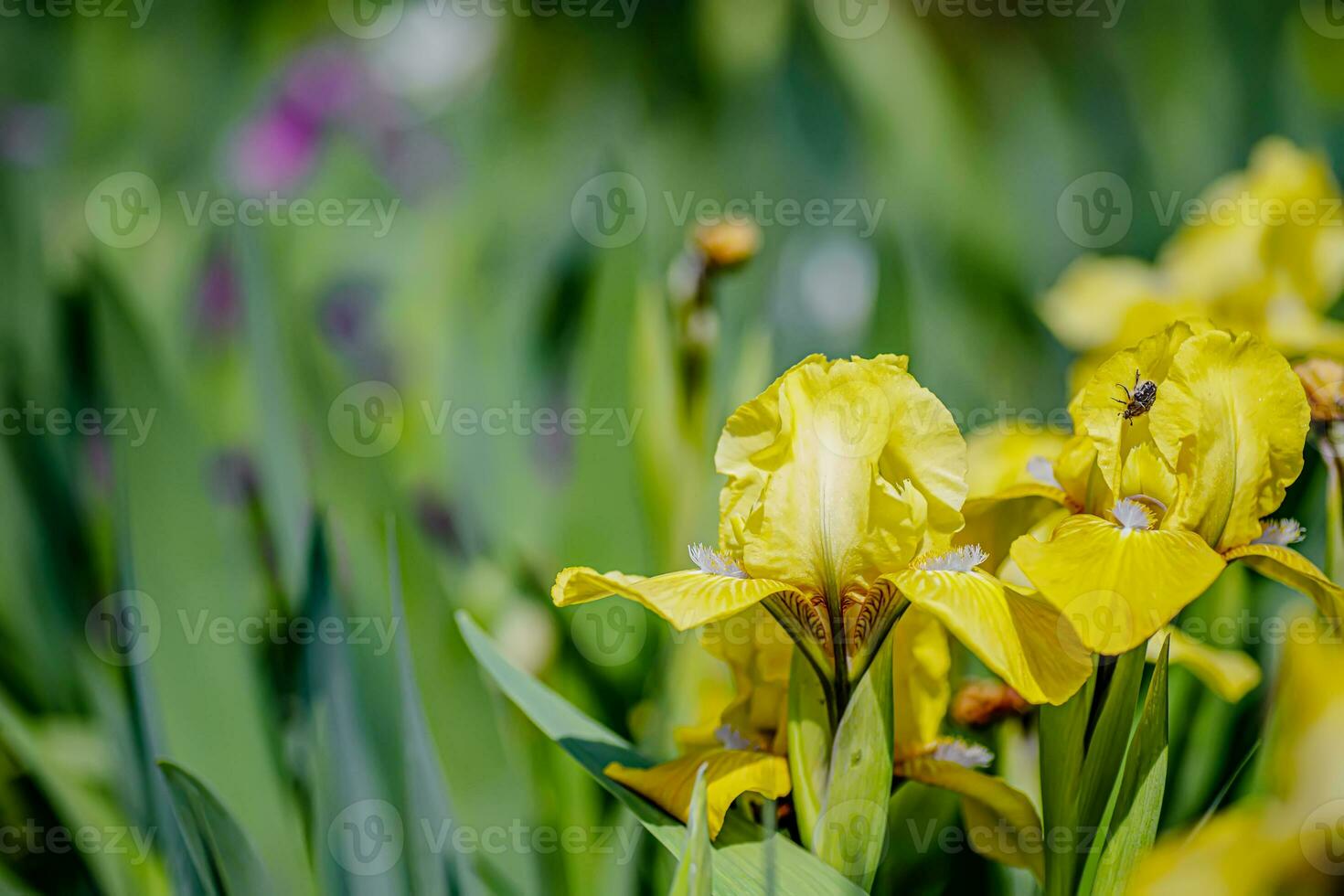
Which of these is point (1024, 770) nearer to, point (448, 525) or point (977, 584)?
point (977, 584)

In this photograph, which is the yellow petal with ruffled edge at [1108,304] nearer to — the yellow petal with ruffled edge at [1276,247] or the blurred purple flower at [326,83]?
the yellow petal with ruffled edge at [1276,247]

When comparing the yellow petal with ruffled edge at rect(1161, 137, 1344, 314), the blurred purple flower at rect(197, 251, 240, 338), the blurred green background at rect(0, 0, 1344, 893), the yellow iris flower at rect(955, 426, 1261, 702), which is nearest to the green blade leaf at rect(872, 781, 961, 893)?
the blurred green background at rect(0, 0, 1344, 893)

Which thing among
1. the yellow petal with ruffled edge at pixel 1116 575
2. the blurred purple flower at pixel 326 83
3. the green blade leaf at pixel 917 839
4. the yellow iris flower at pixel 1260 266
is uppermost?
the blurred purple flower at pixel 326 83

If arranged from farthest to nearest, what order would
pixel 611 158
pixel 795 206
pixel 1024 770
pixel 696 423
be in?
pixel 795 206 → pixel 611 158 → pixel 696 423 → pixel 1024 770

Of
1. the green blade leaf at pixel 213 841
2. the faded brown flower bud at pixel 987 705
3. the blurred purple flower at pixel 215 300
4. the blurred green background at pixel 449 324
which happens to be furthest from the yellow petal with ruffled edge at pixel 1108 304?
the blurred purple flower at pixel 215 300

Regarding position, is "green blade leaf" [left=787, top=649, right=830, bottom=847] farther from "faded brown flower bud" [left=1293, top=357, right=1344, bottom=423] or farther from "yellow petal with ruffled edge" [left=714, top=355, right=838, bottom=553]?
"faded brown flower bud" [left=1293, top=357, right=1344, bottom=423]

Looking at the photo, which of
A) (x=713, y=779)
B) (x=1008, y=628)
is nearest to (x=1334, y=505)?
(x=1008, y=628)

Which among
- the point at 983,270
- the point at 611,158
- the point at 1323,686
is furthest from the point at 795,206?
the point at 1323,686

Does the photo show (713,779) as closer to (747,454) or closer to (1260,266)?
(747,454)
